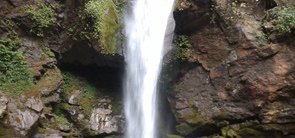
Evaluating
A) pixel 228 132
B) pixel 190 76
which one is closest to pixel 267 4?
pixel 190 76

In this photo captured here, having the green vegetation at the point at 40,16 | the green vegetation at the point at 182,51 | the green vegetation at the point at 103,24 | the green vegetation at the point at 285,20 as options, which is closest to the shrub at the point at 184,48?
the green vegetation at the point at 182,51

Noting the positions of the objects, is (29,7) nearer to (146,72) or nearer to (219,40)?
(146,72)

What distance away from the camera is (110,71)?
1196 centimetres

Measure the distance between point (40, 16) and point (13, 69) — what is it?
1783 mm

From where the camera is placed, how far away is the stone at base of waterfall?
34.8ft

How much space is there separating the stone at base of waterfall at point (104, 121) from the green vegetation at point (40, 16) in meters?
2.80

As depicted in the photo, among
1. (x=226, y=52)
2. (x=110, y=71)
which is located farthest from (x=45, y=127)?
(x=226, y=52)

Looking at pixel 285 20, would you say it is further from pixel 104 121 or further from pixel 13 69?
pixel 13 69

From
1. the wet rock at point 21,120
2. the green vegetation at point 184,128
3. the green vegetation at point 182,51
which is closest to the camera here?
the wet rock at point 21,120

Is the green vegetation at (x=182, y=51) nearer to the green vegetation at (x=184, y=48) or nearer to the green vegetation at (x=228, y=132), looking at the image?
the green vegetation at (x=184, y=48)

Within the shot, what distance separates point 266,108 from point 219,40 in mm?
2247

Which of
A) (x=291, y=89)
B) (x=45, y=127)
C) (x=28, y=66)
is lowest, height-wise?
(x=45, y=127)

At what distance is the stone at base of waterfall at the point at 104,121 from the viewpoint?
1062 cm

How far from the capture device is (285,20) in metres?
9.51
